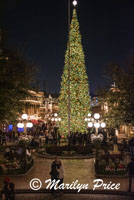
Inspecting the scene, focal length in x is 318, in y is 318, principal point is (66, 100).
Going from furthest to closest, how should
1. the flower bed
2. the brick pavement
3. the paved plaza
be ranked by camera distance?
the flower bed → the paved plaza → the brick pavement

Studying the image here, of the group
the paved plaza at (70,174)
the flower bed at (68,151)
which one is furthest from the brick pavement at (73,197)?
the flower bed at (68,151)

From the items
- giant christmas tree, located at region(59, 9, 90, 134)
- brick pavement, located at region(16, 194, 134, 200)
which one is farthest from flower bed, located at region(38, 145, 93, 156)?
brick pavement, located at region(16, 194, 134, 200)

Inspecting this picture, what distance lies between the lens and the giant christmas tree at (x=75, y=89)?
35562 millimetres

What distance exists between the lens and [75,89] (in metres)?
35.9

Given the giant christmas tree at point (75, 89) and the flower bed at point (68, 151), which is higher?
the giant christmas tree at point (75, 89)

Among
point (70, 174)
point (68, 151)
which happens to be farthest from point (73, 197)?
point (68, 151)

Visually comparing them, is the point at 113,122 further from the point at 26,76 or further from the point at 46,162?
the point at 26,76

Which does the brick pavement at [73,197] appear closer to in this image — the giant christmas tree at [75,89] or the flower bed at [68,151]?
the flower bed at [68,151]

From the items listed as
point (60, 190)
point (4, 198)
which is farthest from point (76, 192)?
point (4, 198)

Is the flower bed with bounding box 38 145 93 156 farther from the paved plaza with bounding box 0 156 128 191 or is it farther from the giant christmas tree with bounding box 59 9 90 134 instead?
the giant christmas tree with bounding box 59 9 90 134

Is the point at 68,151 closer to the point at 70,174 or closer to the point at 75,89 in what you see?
the point at 70,174

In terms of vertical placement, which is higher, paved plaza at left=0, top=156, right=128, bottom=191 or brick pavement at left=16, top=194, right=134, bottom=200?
paved plaza at left=0, top=156, right=128, bottom=191

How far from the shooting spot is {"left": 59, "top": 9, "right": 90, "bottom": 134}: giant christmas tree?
117 feet

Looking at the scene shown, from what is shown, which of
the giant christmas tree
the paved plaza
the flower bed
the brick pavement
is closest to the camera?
the brick pavement
